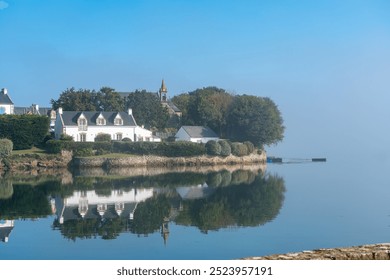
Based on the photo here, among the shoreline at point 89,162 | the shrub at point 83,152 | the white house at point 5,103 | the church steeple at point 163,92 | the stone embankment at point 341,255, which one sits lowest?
the stone embankment at point 341,255

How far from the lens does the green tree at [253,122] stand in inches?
2485

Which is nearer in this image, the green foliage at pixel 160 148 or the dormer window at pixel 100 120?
the green foliage at pixel 160 148

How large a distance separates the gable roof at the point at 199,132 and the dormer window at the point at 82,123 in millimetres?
10695

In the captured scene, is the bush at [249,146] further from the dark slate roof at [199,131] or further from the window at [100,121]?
the window at [100,121]

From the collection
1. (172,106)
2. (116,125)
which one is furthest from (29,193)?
(172,106)

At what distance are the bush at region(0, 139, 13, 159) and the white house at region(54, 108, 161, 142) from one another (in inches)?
343

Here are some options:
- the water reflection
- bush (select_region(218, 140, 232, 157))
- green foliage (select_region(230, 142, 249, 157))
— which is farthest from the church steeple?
the water reflection

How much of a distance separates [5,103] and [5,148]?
1797 cm

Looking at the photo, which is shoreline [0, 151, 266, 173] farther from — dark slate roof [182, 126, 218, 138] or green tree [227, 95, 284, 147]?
green tree [227, 95, 284, 147]

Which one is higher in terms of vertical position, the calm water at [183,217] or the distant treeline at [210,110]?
the distant treeline at [210,110]

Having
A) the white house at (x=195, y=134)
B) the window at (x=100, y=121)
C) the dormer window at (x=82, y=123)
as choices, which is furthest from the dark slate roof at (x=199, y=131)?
the dormer window at (x=82, y=123)

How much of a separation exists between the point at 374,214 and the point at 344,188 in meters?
10.8

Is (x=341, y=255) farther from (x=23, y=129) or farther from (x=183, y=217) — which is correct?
(x=23, y=129)
